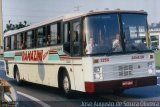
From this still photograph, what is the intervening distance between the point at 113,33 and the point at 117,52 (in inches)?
24.1

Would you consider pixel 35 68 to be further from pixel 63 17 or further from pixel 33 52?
pixel 63 17

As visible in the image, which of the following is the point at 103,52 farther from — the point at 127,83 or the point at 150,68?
the point at 150,68

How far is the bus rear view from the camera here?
13.5 meters

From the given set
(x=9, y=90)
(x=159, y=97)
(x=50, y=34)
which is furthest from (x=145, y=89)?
(x=9, y=90)

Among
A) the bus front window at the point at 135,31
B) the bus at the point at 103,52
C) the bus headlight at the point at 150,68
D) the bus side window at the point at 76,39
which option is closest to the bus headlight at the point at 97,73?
the bus at the point at 103,52

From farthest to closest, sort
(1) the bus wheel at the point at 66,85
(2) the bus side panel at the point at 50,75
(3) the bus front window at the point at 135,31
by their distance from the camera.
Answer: (2) the bus side panel at the point at 50,75 → (1) the bus wheel at the point at 66,85 → (3) the bus front window at the point at 135,31

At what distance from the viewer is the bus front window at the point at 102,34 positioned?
13.6 m

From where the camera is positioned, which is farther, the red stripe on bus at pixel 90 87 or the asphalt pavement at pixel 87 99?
the asphalt pavement at pixel 87 99

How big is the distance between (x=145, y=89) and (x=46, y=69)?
12.8 feet

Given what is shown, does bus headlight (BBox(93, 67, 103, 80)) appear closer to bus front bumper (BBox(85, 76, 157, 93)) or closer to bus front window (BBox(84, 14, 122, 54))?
bus front bumper (BBox(85, 76, 157, 93))

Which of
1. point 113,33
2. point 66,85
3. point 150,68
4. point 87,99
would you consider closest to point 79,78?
point 87,99

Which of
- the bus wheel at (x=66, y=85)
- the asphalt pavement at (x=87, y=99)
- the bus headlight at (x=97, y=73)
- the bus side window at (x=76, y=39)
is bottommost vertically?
the asphalt pavement at (x=87, y=99)

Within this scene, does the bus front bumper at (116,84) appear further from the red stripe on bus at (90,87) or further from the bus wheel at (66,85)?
the bus wheel at (66,85)

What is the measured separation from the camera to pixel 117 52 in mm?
13734
